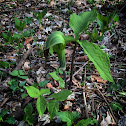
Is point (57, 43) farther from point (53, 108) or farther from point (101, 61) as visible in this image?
point (53, 108)

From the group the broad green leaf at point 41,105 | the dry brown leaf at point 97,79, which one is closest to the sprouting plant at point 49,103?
the broad green leaf at point 41,105

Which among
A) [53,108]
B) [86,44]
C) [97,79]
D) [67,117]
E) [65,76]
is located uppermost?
[86,44]

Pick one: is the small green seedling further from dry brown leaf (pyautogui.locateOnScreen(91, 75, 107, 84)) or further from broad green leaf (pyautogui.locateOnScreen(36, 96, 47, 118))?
dry brown leaf (pyautogui.locateOnScreen(91, 75, 107, 84))

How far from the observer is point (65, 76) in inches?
57.6

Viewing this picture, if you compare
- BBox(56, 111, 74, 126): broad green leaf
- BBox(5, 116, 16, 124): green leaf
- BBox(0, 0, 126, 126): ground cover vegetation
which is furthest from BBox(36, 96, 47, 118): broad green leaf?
BBox(5, 116, 16, 124): green leaf

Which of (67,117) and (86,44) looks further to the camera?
(67,117)

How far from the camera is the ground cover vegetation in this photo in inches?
43.3

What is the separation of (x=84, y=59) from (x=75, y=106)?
87 cm

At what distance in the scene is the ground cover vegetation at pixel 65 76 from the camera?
1101 millimetres

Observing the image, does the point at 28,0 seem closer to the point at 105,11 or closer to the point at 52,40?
the point at 105,11

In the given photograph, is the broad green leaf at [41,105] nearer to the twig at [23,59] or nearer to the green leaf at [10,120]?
the green leaf at [10,120]

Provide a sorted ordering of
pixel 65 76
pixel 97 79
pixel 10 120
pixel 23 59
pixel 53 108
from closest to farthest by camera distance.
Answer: pixel 53 108 → pixel 10 120 → pixel 65 76 → pixel 97 79 → pixel 23 59

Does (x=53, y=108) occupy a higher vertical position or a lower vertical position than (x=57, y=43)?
lower

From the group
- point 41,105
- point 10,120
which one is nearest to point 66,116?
point 41,105
